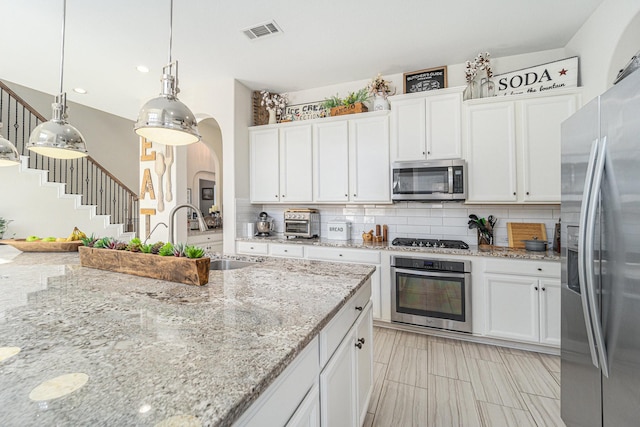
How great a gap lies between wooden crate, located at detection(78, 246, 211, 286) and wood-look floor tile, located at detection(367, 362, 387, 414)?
1.41 metres

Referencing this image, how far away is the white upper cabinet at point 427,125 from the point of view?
116 inches

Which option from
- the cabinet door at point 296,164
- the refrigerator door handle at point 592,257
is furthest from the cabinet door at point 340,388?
the cabinet door at point 296,164

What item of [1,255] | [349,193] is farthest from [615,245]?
[1,255]

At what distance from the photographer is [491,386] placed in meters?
2.10

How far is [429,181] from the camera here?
117 inches

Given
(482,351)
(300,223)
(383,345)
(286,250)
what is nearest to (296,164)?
(300,223)

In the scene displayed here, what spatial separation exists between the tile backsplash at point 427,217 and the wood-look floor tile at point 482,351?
105 centimetres

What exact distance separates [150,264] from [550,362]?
3118 millimetres

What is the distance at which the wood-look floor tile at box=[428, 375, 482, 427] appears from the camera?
1.76m

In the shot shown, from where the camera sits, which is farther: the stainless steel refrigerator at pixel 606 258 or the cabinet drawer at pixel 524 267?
the cabinet drawer at pixel 524 267

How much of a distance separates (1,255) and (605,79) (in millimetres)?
4928

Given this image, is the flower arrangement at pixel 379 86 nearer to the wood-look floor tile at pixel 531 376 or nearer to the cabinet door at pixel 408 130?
the cabinet door at pixel 408 130

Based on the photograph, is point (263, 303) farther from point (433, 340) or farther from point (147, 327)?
point (433, 340)

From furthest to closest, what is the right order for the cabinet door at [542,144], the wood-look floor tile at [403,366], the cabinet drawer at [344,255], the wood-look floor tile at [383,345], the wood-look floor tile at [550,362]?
→ the cabinet drawer at [344,255], the cabinet door at [542,144], the wood-look floor tile at [383,345], the wood-look floor tile at [550,362], the wood-look floor tile at [403,366]
